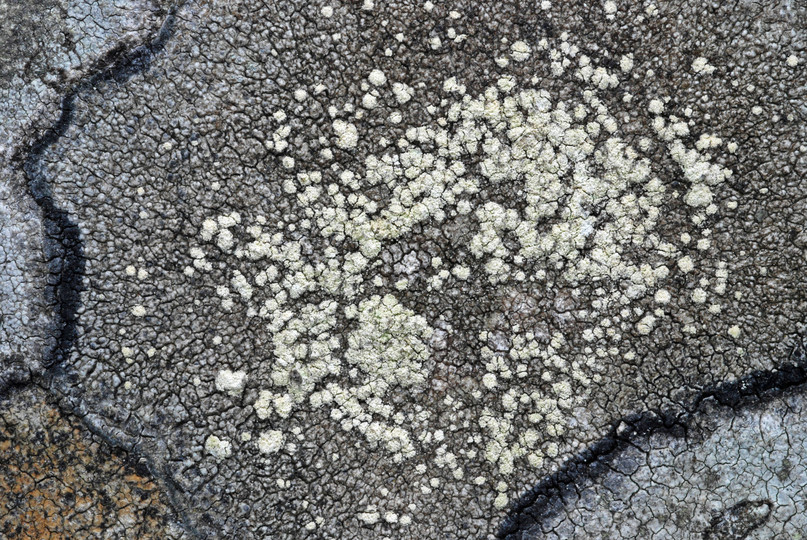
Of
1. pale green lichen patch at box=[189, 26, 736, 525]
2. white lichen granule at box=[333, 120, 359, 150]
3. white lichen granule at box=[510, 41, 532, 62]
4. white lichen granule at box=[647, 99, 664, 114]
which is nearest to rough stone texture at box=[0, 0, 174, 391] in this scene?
pale green lichen patch at box=[189, 26, 736, 525]

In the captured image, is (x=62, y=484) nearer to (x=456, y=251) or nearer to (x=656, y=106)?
(x=456, y=251)

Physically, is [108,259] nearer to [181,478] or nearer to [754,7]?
[181,478]

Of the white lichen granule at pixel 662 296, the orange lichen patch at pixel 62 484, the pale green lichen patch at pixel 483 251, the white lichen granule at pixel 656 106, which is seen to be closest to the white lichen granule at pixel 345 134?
the pale green lichen patch at pixel 483 251

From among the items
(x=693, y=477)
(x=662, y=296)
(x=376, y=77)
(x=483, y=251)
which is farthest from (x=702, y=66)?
(x=693, y=477)

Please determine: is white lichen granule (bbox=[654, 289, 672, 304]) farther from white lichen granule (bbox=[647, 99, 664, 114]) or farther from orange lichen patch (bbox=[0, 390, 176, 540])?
orange lichen patch (bbox=[0, 390, 176, 540])

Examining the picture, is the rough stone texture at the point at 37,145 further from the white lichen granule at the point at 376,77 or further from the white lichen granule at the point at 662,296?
the white lichen granule at the point at 662,296

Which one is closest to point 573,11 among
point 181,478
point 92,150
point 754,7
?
point 754,7
